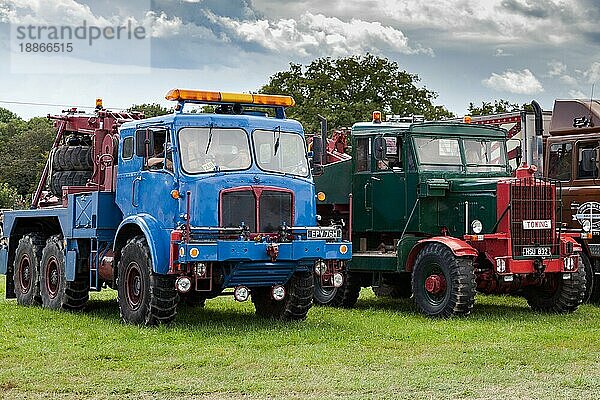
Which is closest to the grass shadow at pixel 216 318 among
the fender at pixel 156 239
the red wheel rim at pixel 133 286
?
the red wheel rim at pixel 133 286

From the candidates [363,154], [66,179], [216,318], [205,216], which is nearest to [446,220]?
[363,154]

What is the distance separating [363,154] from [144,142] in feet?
14.1

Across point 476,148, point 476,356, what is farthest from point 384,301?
point 476,356

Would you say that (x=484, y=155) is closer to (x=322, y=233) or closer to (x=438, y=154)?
(x=438, y=154)

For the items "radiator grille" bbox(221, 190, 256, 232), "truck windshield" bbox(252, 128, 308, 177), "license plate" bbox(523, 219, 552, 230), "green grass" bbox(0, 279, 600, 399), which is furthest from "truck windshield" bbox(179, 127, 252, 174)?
"license plate" bbox(523, 219, 552, 230)

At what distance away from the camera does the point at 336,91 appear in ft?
160

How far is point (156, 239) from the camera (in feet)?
41.8

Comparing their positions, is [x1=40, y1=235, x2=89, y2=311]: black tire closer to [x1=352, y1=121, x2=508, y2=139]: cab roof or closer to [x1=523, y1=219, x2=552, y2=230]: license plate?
[x1=352, y1=121, x2=508, y2=139]: cab roof

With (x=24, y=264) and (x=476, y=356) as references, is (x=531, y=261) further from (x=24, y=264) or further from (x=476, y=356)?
(x=24, y=264)

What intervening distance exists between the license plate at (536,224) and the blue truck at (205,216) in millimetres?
2794

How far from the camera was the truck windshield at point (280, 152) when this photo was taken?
1334 centimetres

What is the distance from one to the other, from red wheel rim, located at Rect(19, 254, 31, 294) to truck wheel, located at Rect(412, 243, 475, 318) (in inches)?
248

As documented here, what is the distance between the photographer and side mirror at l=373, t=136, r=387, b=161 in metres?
15.6

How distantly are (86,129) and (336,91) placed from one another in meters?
33.0
